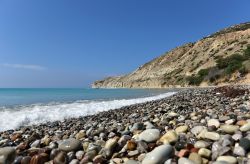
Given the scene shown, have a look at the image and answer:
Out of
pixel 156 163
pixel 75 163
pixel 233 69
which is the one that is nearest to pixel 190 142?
pixel 156 163

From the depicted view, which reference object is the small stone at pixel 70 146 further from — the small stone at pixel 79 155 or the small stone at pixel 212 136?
the small stone at pixel 212 136

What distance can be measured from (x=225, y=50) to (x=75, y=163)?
63950mm

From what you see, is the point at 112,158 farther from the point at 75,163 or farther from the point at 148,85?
the point at 148,85

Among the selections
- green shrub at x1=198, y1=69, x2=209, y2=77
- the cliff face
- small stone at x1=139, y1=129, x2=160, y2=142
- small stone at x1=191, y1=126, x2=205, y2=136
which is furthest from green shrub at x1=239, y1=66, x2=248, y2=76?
small stone at x1=139, y1=129, x2=160, y2=142

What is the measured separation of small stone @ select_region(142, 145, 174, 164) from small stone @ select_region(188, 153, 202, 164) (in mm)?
255

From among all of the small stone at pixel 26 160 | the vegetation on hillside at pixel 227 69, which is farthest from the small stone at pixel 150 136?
the vegetation on hillside at pixel 227 69

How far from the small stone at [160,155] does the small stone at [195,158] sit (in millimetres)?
255

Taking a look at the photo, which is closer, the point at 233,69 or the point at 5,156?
the point at 5,156

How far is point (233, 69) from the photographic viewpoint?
157 ft

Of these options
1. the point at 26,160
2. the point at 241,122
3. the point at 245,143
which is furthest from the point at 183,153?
the point at 26,160

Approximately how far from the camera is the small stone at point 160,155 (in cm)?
397

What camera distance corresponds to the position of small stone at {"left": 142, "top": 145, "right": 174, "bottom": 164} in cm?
397

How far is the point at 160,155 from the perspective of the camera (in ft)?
13.2

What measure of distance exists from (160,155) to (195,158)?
44cm
